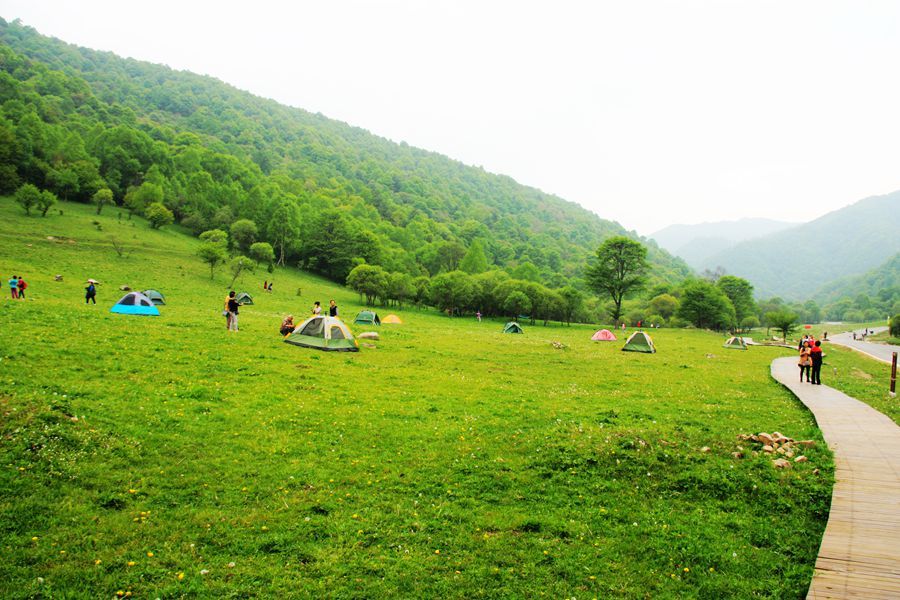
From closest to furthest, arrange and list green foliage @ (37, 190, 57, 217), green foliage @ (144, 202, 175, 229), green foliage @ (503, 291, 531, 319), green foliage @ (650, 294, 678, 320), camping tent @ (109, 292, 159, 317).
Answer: camping tent @ (109, 292, 159, 317)
green foliage @ (37, 190, 57, 217)
green foliage @ (503, 291, 531, 319)
green foliage @ (144, 202, 175, 229)
green foliage @ (650, 294, 678, 320)

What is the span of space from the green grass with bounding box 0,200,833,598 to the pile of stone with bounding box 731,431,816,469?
0.34m

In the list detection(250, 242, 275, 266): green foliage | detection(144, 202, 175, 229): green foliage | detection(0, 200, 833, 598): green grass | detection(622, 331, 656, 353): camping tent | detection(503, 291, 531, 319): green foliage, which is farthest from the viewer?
detection(144, 202, 175, 229): green foliage

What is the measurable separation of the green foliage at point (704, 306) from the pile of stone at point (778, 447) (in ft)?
321

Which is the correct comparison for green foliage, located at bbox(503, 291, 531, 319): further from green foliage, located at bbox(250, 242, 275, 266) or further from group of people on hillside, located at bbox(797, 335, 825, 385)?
group of people on hillside, located at bbox(797, 335, 825, 385)

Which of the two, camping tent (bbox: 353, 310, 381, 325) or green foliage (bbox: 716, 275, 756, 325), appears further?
green foliage (bbox: 716, 275, 756, 325)

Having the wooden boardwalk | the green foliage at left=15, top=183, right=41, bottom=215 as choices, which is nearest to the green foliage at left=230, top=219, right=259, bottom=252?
the green foliage at left=15, top=183, right=41, bottom=215

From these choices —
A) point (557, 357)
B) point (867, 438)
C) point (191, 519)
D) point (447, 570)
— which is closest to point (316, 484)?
point (191, 519)

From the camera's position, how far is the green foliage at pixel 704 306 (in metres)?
100

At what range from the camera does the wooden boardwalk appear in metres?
6.93

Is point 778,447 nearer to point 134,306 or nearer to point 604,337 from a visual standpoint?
point 134,306

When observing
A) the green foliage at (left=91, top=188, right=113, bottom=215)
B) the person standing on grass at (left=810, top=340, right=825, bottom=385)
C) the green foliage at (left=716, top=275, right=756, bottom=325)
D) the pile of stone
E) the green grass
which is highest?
the green foliage at (left=91, top=188, right=113, bottom=215)

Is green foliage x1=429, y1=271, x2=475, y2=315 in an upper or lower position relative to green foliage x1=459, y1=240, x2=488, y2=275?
lower

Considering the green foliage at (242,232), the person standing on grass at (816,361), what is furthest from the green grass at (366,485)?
the green foliage at (242,232)

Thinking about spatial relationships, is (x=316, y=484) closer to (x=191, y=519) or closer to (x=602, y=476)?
(x=191, y=519)
